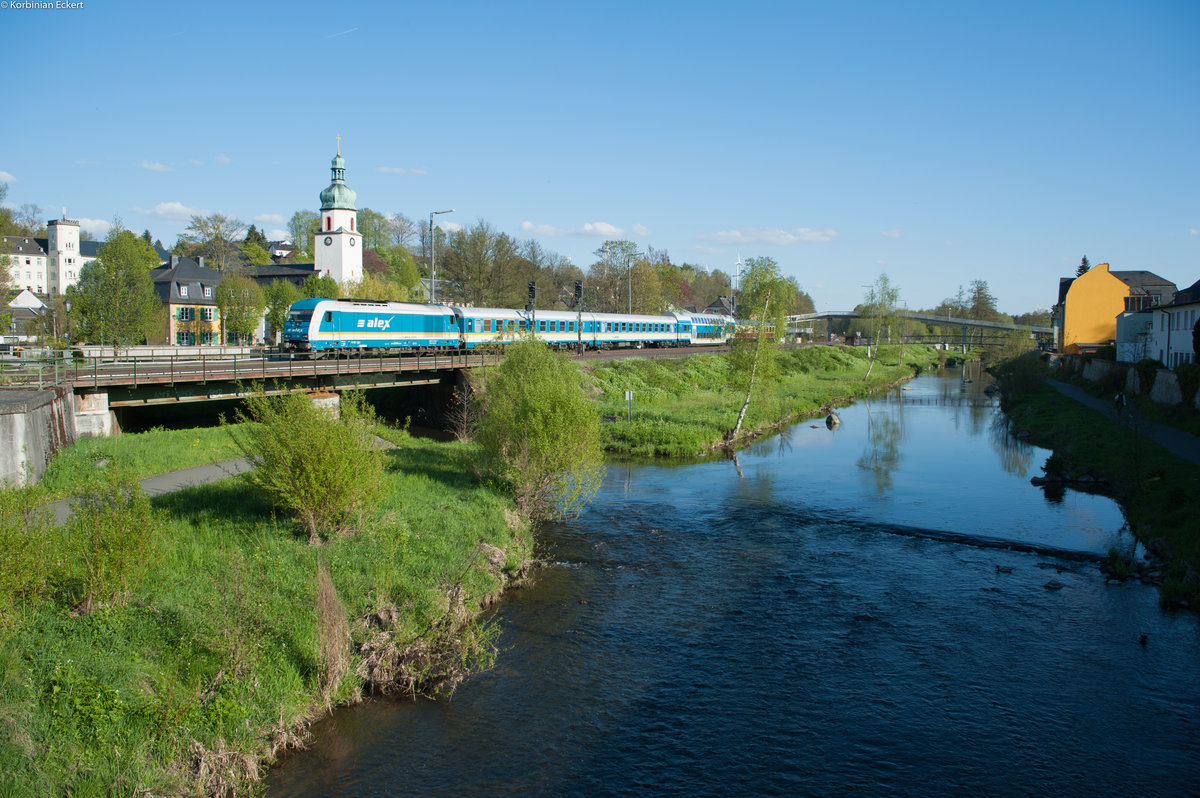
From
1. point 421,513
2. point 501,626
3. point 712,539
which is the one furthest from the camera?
point 712,539

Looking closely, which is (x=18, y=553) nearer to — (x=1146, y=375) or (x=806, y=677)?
(x=806, y=677)

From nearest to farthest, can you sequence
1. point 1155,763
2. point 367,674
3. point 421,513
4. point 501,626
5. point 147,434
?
point 1155,763
point 367,674
point 501,626
point 421,513
point 147,434

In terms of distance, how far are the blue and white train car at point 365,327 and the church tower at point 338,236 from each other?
41.4 m

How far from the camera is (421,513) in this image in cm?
1630

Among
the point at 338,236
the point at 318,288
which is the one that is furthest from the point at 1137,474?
the point at 338,236

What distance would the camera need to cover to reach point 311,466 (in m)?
14.1

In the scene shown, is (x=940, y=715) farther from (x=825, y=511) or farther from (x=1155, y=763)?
(x=825, y=511)

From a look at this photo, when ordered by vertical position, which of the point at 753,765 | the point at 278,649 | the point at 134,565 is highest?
the point at 134,565

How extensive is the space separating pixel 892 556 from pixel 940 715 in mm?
7231

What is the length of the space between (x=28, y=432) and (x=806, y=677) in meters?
17.3

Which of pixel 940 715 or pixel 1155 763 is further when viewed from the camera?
pixel 940 715

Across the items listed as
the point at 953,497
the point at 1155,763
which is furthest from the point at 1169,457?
the point at 1155,763

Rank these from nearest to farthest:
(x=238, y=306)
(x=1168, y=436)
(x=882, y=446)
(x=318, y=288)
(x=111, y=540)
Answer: (x=111, y=540) < (x=1168, y=436) < (x=882, y=446) < (x=238, y=306) < (x=318, y=288)

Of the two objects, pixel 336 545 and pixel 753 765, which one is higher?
pixel 336 545
